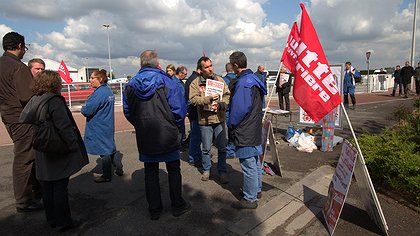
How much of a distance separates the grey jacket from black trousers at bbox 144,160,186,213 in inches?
30.2

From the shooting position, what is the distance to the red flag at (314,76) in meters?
3.46

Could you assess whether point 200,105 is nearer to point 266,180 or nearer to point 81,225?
point 266,180

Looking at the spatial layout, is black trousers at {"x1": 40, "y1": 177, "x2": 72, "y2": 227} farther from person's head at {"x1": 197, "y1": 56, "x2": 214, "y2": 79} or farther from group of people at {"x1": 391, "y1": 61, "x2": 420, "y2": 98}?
group of people at {"x1": 391, "y1": 61, "x2": 420, "y2": 98}

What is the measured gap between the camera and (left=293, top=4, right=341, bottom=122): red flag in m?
3.46

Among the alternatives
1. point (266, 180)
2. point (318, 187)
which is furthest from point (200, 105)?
point (318, 187)

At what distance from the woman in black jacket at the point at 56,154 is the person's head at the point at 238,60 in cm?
199

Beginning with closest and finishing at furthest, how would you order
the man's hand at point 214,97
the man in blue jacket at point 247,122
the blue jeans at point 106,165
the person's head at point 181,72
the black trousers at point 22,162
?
1. the man in blue jacket at point 247,122
2. the black trousers at point 22,162
3. the man's hand at point 214,97
4. the blue jeans at point 106,165
5. the person's head at point 181,72

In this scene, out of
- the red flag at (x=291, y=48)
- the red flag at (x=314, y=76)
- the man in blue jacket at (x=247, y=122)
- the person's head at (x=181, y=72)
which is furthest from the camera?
the person's head at (x=181, y=72)

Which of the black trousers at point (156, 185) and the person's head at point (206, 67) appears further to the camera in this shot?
the person's head at point (206, 67)

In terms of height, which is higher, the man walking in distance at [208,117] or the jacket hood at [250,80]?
the jacket hood at [250,80]

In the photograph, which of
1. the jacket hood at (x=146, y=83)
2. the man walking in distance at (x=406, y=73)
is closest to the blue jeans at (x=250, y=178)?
the jacket hood at (x=146, y=83)

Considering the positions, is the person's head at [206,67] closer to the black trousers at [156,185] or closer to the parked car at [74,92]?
the black trousers at [156,185]

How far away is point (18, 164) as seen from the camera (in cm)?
389

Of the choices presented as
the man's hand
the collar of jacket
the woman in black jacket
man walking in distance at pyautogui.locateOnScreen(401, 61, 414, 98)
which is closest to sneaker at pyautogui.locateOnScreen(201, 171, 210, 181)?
the man's hand
